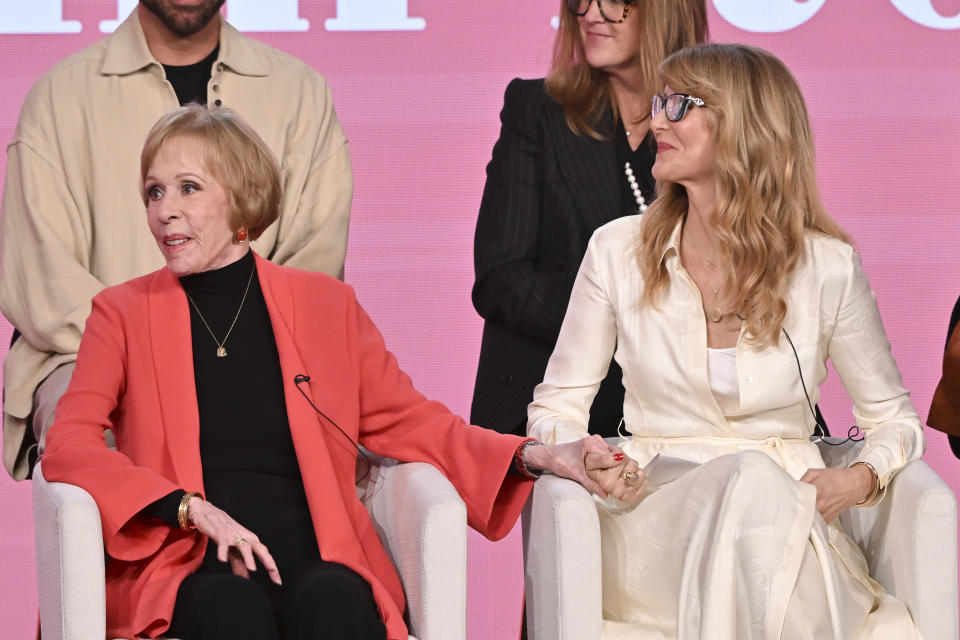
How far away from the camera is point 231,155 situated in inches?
127

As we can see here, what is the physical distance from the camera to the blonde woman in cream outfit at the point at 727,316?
3.28 m

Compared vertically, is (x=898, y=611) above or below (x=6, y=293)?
below

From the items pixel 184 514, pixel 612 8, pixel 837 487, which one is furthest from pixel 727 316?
pixel 184 514

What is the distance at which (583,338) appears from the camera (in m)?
3.40

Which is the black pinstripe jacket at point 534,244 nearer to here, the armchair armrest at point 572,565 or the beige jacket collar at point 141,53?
the beige jacket collar at point 141,53

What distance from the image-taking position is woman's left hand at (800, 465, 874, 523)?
10.3ft

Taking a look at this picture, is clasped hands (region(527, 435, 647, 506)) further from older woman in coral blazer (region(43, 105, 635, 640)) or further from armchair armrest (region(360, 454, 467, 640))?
armchair armrest (region(360, 454, 467, 640))

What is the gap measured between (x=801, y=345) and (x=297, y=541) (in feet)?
3.65

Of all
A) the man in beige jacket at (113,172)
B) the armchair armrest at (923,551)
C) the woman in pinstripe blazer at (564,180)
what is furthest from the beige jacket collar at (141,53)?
the armchair armrest at (923,551)

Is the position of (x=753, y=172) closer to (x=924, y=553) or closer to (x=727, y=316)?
(x=727, y=316)

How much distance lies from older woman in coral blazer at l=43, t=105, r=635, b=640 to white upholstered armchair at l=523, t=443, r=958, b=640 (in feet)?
0.37

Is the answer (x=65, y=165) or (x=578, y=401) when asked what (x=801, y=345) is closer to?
(x=578, y=401)

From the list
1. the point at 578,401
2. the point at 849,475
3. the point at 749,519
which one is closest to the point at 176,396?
the point at 578,401

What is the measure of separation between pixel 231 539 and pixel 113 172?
1383 mm
